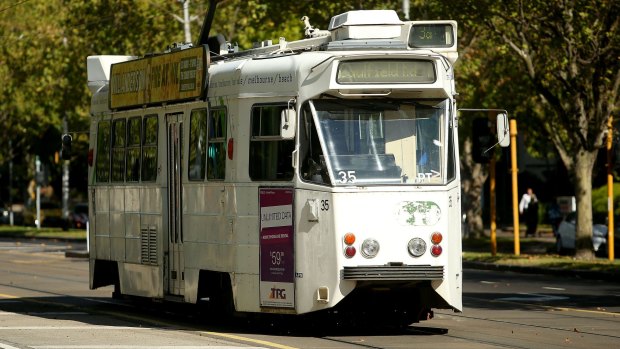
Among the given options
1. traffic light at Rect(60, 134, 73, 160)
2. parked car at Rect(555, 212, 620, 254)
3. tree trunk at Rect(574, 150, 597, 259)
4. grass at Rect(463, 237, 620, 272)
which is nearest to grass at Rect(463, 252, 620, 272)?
grass at Rect(463, 237, 620, 272)

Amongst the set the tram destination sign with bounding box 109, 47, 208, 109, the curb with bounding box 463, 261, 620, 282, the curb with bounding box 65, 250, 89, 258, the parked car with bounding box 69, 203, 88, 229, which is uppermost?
the tram destination sign with bounding box 109, 47, 208, 109

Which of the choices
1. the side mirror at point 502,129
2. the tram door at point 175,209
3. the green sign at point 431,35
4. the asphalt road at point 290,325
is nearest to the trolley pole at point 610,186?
the asphalt road at point 290,325

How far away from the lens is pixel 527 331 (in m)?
17.2

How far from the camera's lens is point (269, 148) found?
1636 cm

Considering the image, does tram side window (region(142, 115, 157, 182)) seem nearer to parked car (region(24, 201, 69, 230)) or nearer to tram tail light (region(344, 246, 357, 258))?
tram tail light (region(344, 246, 357, 258))

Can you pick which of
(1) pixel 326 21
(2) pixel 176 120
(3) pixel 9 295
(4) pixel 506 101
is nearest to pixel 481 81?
(4) pixel 506 101

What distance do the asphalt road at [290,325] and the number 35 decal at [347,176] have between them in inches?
65.9

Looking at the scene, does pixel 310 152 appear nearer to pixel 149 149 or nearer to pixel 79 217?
pixel 149 149

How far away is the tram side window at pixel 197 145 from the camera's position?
17.7 meters

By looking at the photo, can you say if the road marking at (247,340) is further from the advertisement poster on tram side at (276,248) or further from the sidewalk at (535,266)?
the sidewalk at (535,266)

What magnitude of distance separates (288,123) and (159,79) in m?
3.74

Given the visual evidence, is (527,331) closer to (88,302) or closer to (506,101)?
(88,302)

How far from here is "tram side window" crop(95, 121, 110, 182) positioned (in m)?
21.0

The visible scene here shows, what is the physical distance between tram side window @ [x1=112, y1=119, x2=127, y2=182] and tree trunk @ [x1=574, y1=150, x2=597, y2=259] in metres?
16.9
